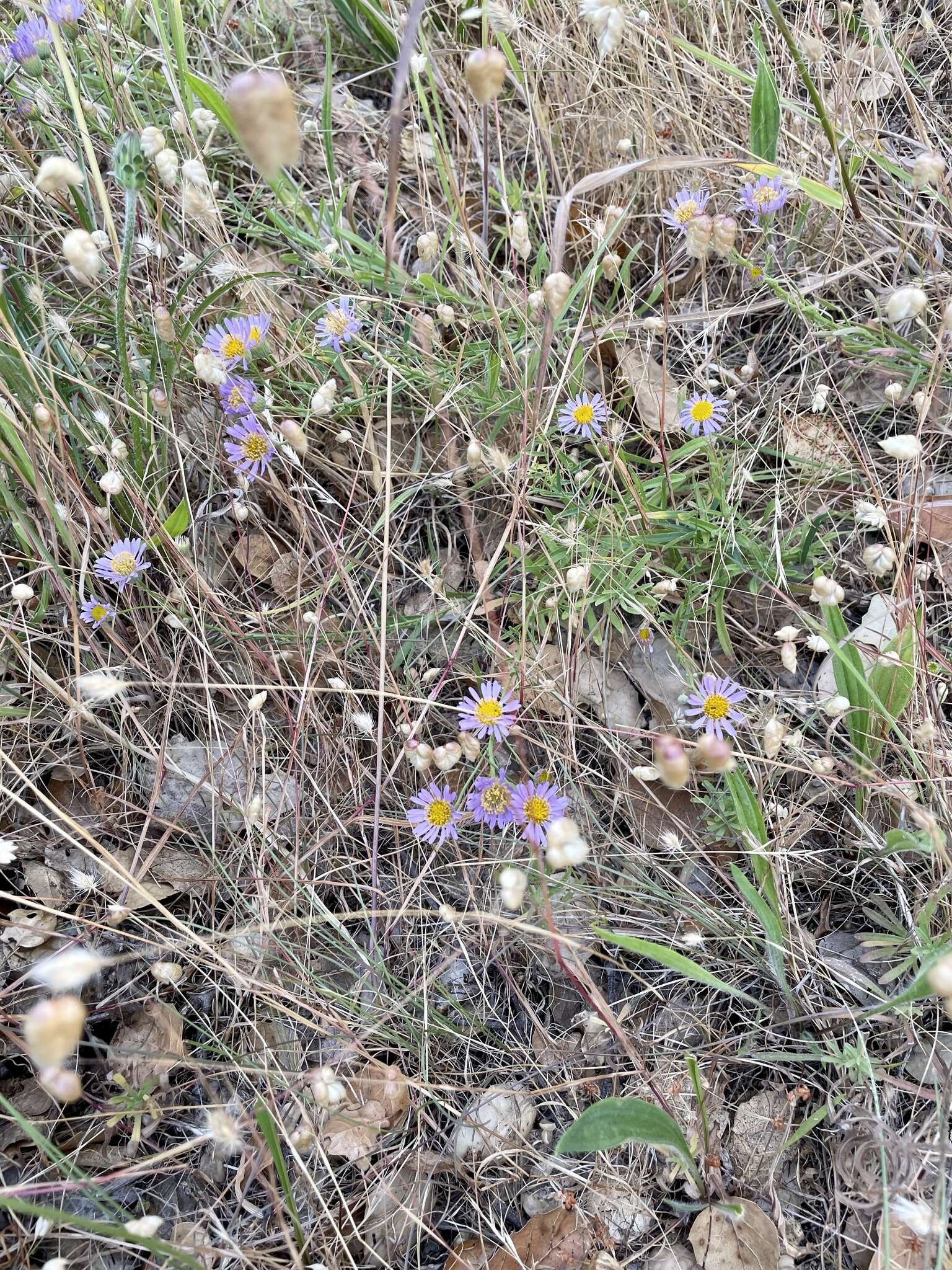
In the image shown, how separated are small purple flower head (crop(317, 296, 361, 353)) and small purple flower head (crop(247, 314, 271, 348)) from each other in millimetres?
92

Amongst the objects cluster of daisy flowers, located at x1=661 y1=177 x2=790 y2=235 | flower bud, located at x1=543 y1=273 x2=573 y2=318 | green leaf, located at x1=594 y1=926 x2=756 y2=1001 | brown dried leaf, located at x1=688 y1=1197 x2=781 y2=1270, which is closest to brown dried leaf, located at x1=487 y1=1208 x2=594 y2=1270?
brown dried leaf, located at x1=688 y1=1197 x2=781 y2=1270

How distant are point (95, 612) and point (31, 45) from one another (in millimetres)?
1033

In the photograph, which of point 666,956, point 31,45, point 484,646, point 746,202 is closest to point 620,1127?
point 666,956

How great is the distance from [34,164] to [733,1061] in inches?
77.6

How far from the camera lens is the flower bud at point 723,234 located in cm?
128

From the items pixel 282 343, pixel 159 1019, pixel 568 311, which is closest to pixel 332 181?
pixel 282 343

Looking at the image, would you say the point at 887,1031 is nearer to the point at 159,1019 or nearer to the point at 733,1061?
the point at 733,1061

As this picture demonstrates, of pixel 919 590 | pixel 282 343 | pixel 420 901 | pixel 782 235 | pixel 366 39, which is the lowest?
pixel 420 901

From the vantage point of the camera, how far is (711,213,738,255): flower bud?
1.28 metres

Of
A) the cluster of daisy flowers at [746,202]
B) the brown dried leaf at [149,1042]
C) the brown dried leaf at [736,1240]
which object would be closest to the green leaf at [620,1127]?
the brown dried leaf at [736,1240]

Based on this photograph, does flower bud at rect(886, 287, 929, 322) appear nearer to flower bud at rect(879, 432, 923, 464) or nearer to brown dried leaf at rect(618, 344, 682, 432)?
flower bud at rect(879, 432, 923, 464)

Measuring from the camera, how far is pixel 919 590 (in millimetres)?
1418

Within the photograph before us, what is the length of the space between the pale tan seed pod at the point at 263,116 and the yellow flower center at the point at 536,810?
2.94ft

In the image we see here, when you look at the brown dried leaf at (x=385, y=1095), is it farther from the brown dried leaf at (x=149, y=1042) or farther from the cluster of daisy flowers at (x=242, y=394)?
the cluster of daisy flowers at (x=242, y=394)
